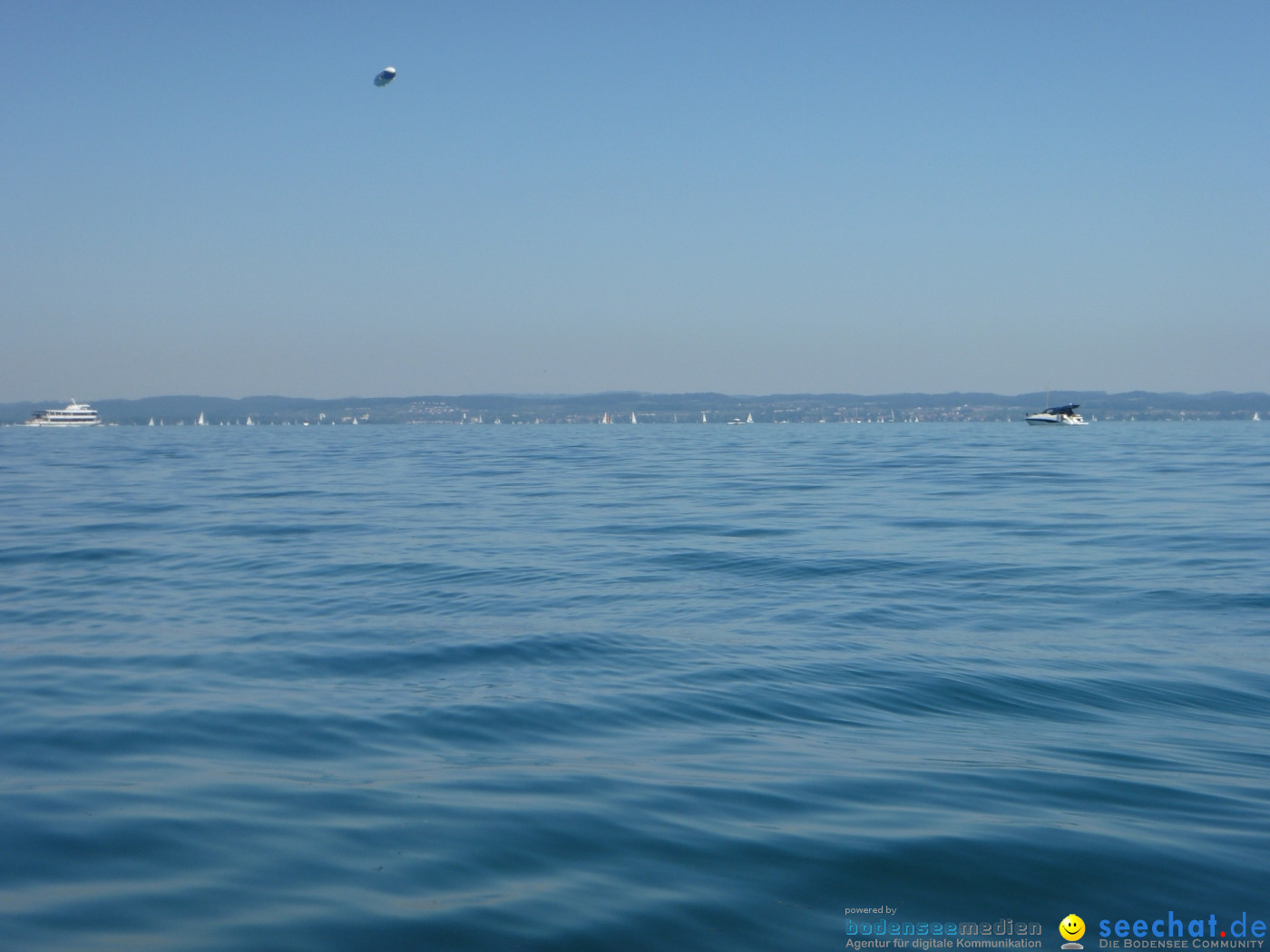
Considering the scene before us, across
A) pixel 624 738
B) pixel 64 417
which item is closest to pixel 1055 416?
pixel 624 738

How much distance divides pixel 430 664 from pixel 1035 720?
222 inches

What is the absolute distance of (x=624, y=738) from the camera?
7.48 metres

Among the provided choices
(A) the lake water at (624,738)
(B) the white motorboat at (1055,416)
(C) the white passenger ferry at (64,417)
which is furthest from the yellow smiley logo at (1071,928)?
(C) the white passenger ferry at (64,417)

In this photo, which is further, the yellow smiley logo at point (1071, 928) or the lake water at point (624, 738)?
the lake water at point (624, 738)

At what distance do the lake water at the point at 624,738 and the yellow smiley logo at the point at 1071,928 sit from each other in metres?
0.06

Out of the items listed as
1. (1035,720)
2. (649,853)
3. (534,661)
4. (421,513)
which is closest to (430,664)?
(534,661)

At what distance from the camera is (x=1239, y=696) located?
334 inches

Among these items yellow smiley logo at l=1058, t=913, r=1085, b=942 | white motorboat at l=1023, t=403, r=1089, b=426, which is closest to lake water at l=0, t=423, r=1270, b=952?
yellow smiley logo at l=1058, t=913, r=1085, b=942

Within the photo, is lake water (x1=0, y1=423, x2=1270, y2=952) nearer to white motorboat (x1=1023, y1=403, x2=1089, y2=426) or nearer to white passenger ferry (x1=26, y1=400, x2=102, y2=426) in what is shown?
white motorboat (x1=1023, y1=403, x2=1089, y2=426)

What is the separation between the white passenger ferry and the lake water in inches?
7061

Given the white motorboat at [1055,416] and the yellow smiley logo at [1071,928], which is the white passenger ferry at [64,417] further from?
the yellow smiley logo at [1071,928]

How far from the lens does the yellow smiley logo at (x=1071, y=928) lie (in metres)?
4.56

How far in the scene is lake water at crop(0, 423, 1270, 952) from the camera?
4809 millimetres

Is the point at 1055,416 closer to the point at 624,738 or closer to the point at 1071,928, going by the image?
the point at 624,738
